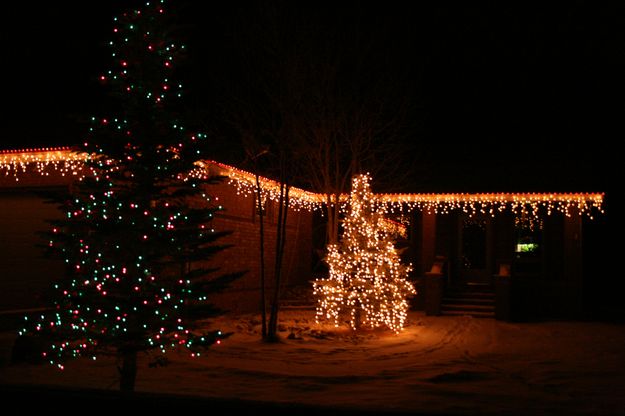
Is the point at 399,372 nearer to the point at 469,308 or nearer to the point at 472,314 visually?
the point at 472,314

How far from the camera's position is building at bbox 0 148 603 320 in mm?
16359

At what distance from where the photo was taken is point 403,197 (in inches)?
849

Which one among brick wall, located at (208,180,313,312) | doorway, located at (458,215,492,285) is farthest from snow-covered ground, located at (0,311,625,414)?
doorway, located at (458,215,492,285)

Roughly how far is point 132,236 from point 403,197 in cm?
1450

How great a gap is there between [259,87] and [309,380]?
8.90m

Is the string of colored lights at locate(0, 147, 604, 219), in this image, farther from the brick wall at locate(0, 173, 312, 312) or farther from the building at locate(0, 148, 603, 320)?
the brick wall at locate(0, 173, 312, 312)

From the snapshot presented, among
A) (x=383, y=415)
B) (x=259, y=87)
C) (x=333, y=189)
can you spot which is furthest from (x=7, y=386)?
(x=333, y=189)

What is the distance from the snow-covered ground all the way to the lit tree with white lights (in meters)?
0.45

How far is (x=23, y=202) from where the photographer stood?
16.7 metres

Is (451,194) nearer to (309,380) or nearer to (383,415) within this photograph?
(309,380)

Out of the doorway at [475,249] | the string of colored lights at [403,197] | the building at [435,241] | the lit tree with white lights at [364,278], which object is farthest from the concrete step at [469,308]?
the lit tree with white lights at [364,278]

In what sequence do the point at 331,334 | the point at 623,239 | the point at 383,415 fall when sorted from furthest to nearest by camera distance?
the point at 623,239 → the point at 331,334 → the point at 383,415

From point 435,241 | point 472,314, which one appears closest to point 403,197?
point 435,241

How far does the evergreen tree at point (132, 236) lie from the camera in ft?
26.1
